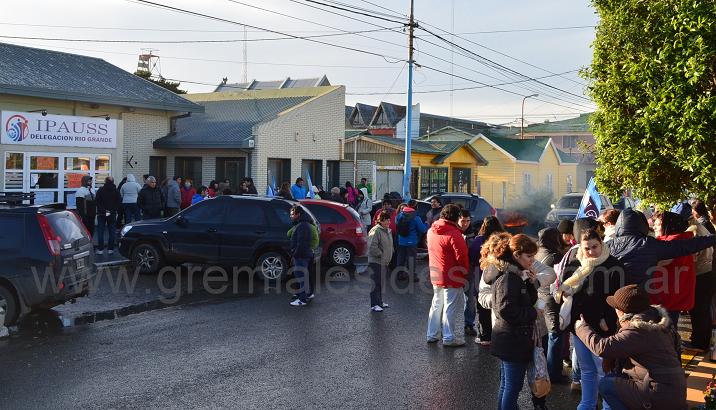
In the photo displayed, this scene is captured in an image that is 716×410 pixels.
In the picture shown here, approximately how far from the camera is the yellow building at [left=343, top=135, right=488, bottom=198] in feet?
116

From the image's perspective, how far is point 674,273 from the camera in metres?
8.05

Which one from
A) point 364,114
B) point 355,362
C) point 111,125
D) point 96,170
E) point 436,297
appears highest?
point 364,114

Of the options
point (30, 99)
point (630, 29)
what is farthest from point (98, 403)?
point (30, 99)

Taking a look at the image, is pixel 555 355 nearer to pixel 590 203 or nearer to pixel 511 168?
pixel 590 203

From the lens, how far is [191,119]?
3127cm

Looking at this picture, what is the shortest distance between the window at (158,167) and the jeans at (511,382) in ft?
77.1

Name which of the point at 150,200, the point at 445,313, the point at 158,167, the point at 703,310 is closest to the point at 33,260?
the point at 445,313

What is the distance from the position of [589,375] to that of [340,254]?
10.6 metres

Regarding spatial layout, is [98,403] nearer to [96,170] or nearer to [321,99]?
[96,170]

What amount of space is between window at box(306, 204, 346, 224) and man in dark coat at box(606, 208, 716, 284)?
32.0ft

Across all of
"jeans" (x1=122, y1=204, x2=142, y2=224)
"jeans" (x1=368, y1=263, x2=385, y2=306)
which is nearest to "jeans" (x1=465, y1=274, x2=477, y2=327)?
"jeans" (x1=368, y1=263, x2=385, y2=306)

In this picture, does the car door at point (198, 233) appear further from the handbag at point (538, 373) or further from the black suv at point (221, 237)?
the handbag at point (538, 373)

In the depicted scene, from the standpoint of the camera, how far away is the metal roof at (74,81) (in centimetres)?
2081

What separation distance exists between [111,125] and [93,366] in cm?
1575
